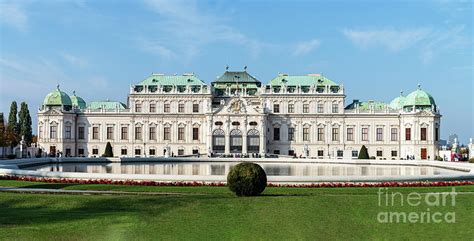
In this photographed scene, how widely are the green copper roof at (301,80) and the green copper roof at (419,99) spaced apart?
40.1 ft

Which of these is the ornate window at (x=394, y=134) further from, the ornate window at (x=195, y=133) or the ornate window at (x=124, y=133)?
the ornate window at (x=124, y=133)

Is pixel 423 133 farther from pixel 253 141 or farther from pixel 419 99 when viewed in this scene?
pixel 253 141

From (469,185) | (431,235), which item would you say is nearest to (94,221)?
(431,235)

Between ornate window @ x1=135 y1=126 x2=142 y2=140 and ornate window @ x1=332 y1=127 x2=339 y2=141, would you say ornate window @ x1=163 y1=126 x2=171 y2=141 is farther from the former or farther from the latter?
ornate window @ x1=332 y1=127 x2=339 y2=141

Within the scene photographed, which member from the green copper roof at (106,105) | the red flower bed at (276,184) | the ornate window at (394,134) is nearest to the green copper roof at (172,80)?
the green copper roof at (106,105)

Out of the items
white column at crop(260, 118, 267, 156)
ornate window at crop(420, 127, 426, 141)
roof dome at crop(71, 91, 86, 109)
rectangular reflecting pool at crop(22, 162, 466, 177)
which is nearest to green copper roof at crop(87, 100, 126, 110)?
roof dome at crop(71, 91, 86, 109)

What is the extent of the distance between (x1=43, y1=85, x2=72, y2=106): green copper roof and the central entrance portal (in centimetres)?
2734

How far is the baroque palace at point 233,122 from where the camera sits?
87.8m

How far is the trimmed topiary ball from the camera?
21.2 meters

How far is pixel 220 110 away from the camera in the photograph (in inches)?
3457

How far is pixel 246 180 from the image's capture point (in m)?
21.1

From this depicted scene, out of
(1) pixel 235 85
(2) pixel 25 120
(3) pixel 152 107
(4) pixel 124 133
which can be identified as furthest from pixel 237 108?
(2) pixel 25 120

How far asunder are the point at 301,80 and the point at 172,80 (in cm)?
2125

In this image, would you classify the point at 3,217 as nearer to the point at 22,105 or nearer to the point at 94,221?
the point at 94,221
